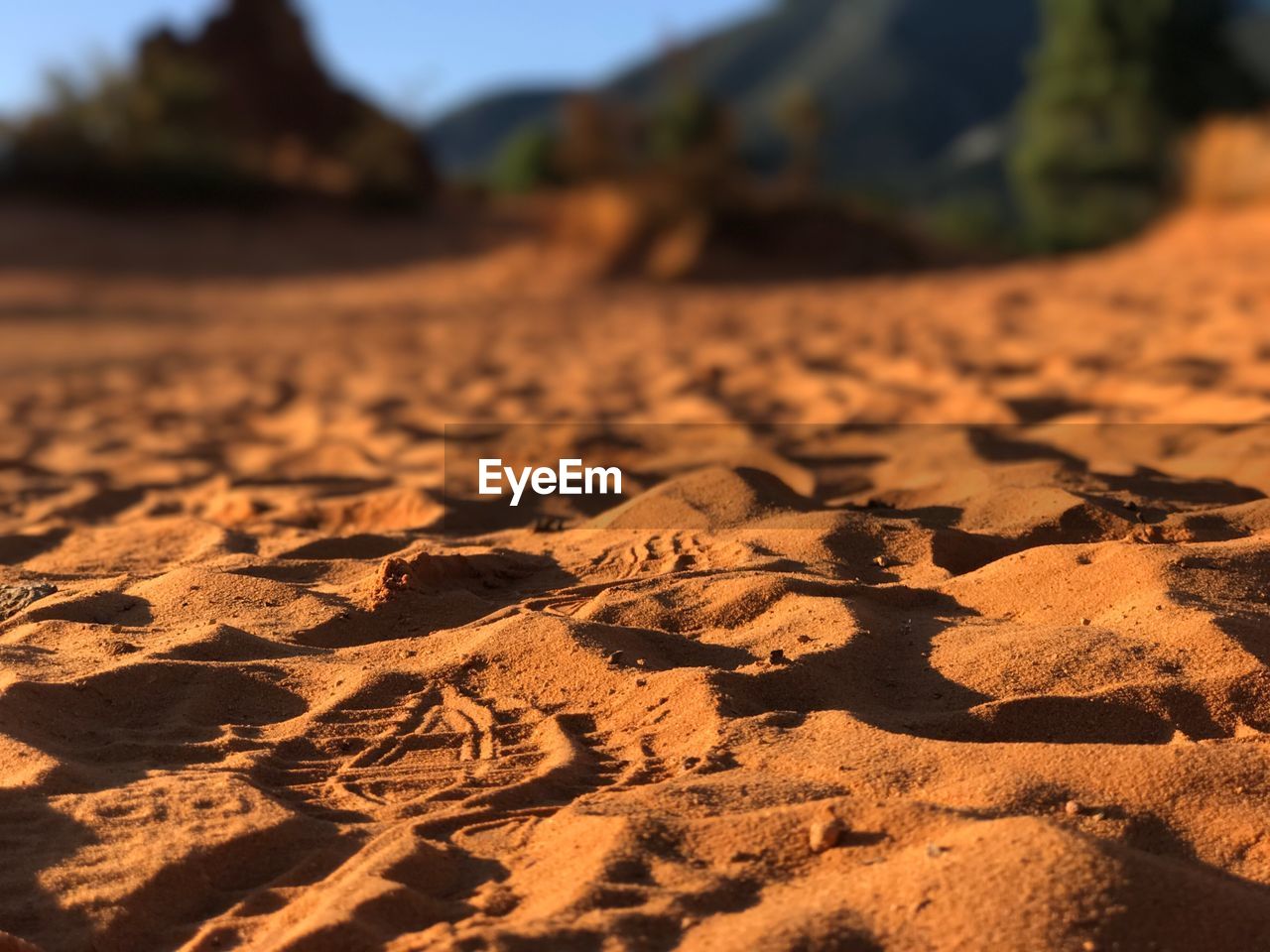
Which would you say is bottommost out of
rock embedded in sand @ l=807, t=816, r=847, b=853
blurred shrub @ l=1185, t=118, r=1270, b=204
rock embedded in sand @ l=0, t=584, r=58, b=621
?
rock embedded in sand @ l=807, t=816, r=847, b=853

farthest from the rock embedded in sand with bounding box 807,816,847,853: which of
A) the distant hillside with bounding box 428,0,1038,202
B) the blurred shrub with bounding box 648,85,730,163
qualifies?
the distant hillside with bounding box 428,0,1038,202

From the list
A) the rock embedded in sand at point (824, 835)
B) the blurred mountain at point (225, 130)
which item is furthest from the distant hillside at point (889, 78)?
the rock embedded in sand at point (824, 835)

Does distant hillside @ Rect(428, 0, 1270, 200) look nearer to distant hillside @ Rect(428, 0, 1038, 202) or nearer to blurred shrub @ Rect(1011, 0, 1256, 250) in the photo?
distant hillside @ Rect(428, 0, 1038, 202)

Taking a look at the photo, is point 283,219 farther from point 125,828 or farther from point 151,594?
point 125,828

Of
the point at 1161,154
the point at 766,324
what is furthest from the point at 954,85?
the point at 766,324

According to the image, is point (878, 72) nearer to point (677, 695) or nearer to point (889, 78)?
point (889, 78)

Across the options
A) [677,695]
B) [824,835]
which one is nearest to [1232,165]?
[677,695]
